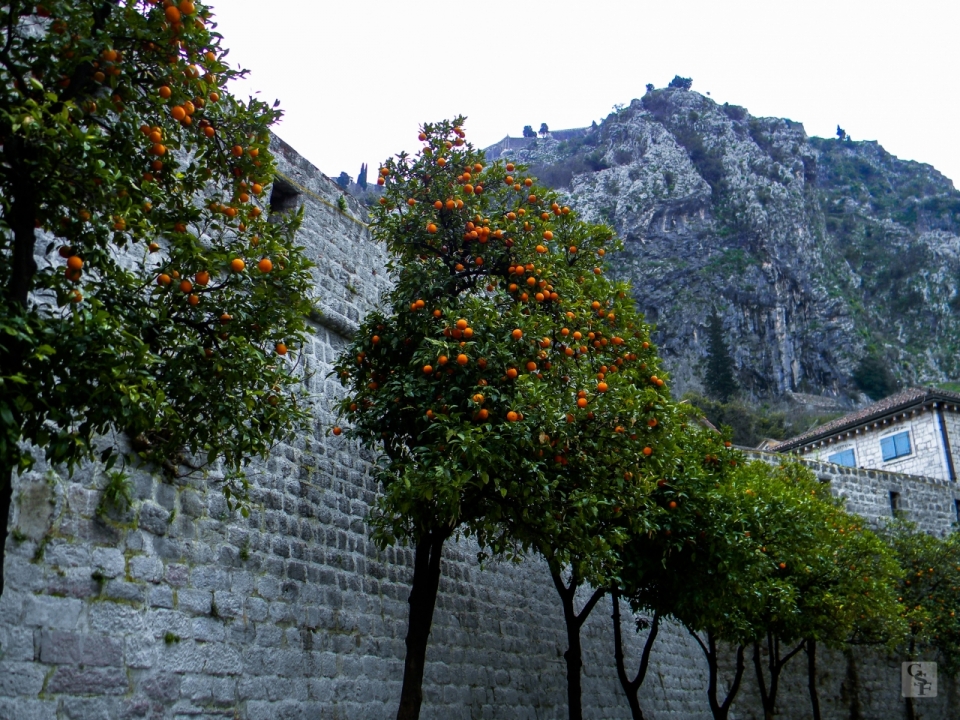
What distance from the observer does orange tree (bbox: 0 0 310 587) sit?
13.1 ft

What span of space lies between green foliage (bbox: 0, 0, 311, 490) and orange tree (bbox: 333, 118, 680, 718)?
1934mm

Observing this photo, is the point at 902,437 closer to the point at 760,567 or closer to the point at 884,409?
the point at 884,409

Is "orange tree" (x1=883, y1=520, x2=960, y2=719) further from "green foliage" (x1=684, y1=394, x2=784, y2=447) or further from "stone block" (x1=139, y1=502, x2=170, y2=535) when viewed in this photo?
"green foliage" (x1=684, y1=394, x2=784, y2=447)

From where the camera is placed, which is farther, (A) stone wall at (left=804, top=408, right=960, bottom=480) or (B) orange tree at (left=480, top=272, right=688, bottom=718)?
(A) stone wall at (left=804, top=408, right=960, bottom=480)

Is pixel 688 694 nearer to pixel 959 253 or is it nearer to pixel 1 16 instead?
pixel 1 16

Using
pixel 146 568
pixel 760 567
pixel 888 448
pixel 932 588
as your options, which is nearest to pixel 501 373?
pixel 146 568

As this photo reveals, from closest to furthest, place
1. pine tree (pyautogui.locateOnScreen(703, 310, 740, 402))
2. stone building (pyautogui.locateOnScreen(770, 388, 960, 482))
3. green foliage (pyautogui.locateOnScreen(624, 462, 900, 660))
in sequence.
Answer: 1. green foliage (pyautogui.locateOnScreen(624, 462, 900, 660))
2. stone building (pyautogui.locateOnScreen(770, 388, 960, 482))
3. pine tree (pyautogui.locateOnScreen(703, 310, 740, 402))

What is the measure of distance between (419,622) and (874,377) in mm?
71381

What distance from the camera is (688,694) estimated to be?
17469mm

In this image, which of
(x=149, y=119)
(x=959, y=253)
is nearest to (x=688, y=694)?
(x=149, y=119)

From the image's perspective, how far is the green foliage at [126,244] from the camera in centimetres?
399

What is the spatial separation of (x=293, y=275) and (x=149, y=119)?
1.28 meters

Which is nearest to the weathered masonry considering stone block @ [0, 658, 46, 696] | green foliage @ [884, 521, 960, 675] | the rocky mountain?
stone block @ [0, 658, 46, 696]

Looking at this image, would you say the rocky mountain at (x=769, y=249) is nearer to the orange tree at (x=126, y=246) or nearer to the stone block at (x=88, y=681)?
the stone block at (x=88, y=681)
